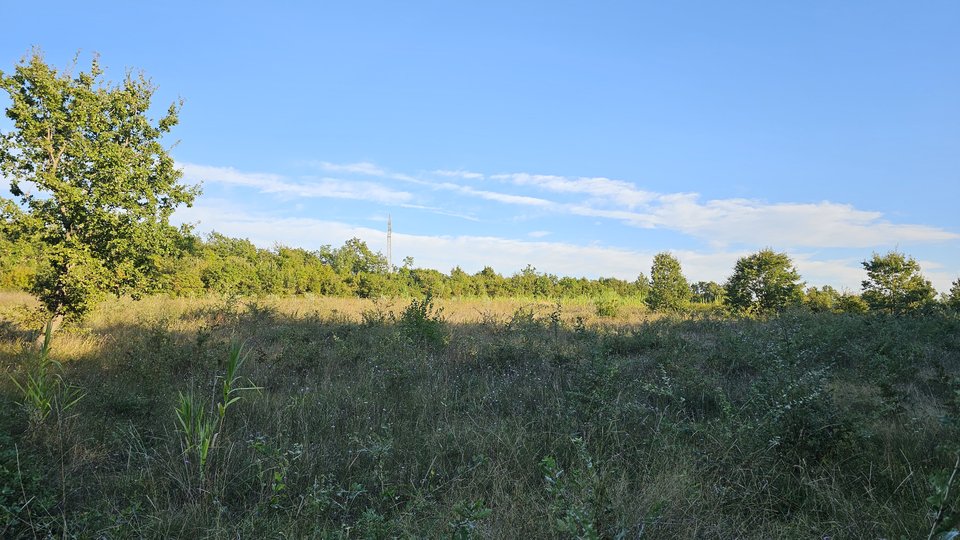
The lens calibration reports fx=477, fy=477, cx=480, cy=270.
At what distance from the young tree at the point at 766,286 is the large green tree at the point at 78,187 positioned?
50.6 ft

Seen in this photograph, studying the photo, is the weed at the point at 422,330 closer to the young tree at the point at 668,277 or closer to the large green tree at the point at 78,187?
the large green tree at the point at 78,187

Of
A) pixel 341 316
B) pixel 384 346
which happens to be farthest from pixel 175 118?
pixel 384 346

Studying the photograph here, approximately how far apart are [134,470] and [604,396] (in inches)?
152

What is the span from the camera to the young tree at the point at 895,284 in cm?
1357

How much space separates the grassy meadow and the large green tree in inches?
59.6

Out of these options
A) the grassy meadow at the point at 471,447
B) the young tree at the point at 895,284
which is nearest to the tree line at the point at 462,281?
the young tree at the point at 895,284

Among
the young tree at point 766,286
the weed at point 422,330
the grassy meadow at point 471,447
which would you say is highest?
the young tree at point 766,286

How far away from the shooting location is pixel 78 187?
25.4 feet

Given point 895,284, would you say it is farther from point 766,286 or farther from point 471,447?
point 471,447

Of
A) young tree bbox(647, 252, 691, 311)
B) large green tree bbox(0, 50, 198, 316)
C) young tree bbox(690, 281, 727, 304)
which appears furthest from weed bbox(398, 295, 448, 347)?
young tree bbox(690, 281, 727, 304)

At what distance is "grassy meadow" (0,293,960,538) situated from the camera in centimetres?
277

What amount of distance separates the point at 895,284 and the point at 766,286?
334 centimetres

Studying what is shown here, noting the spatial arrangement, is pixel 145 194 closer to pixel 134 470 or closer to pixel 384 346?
pixel 384 346

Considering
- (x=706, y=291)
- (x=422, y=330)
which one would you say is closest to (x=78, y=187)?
(x=422, y=330)
